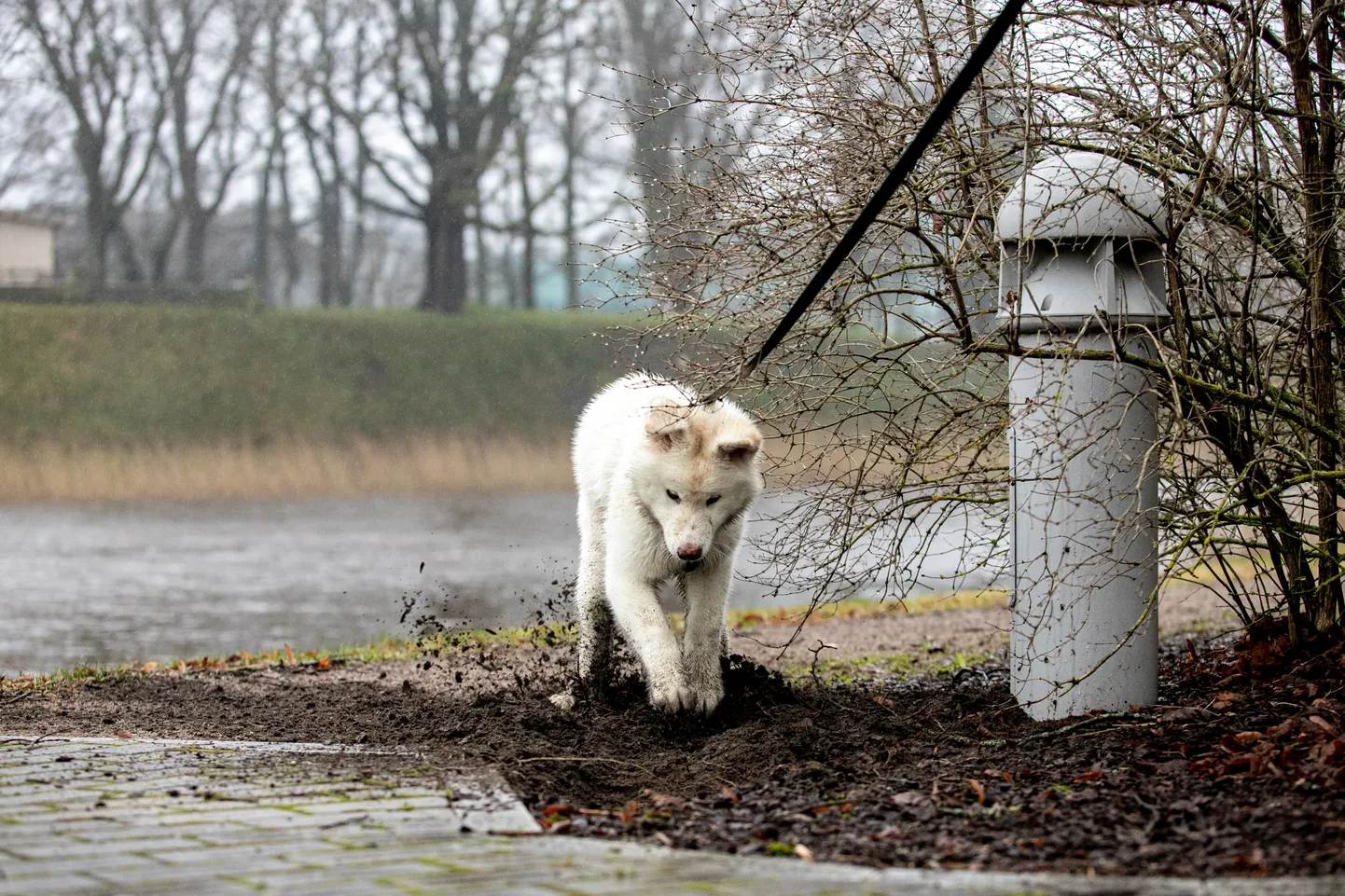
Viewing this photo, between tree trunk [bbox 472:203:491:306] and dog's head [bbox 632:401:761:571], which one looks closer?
dog's head [bbox 632:401:761:571]

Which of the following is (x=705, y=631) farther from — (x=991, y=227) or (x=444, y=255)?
(x=444, y=255)

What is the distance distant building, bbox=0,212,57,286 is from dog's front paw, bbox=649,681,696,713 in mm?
33086

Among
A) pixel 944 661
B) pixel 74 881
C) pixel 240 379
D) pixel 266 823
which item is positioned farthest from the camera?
pixel 240 379

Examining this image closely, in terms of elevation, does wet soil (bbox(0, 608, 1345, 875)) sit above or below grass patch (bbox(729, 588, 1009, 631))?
above

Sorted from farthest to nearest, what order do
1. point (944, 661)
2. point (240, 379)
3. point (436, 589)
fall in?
point (240, 379), point (436, 589), point (944, 661)

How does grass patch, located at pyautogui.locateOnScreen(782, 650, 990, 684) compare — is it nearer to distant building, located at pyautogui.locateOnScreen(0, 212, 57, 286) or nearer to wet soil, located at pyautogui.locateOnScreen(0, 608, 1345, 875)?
wet soil, located at pyautogui.locateOnScreen(0, 608, 1345, 875)

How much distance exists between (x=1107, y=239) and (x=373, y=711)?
14.2ft

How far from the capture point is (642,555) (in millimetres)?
7137

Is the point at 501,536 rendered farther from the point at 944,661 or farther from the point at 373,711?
the point at 373,711

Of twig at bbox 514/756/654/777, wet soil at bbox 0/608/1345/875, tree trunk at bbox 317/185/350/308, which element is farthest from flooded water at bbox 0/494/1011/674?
tree trunk at bbox 317/185/350/308

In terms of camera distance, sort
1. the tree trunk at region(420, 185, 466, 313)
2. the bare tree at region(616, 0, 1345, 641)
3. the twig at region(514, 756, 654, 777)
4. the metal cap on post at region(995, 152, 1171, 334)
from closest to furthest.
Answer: the twig at region(514, 756, 654, 777) → the metal cap on post at region(995, 152, 1171, 334) → the bare tree at region(616, 0, 1345, 641) → the tree trunk at region(420, 185, 466, 313)

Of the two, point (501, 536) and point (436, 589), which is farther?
point (501, 536)

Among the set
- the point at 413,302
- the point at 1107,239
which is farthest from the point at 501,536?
the point at 1107,239

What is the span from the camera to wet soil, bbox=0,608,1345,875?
14.1 ft
